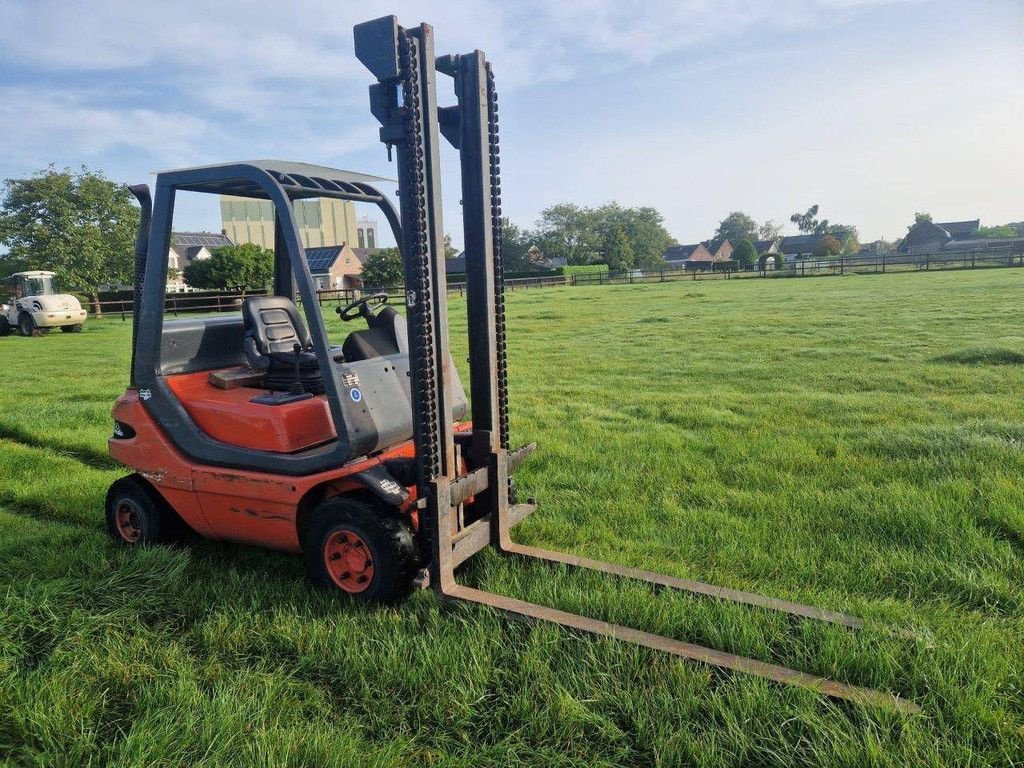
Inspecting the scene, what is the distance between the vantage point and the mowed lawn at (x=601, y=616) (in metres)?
2.60

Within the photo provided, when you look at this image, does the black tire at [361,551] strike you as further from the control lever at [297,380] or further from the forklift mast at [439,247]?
the control lever at [297,380]

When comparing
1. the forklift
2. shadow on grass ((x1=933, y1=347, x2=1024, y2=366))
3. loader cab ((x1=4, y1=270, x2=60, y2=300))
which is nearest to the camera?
the forklift

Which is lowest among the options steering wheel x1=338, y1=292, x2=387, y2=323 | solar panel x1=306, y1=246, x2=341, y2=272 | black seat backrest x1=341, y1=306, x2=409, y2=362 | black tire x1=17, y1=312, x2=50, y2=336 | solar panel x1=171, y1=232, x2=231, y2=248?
black tire x1=17, y1=312, x2=50, y2=336

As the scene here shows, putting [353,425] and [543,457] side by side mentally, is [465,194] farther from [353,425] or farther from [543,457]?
[543,457]

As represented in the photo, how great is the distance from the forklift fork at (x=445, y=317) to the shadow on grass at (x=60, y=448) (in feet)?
15.1

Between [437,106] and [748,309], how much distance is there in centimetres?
1991

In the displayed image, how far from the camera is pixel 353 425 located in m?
3.72

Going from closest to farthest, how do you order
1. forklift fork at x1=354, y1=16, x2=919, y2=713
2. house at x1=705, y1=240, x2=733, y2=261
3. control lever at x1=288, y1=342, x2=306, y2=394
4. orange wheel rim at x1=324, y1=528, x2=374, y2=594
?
forklift fork at x1=354, y1=16, x2=919, y2=713, orange wheel rim at x1=324, y1=528, x2=374, y2=594, control lever at x1=288, y1=342, x2=306, y2=394, house at x1=705, y1=240, x2=733, y2=261

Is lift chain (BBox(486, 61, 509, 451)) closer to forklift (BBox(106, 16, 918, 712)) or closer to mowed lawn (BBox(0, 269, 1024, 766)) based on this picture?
forklift (BBox(106, 16, 918, 712))

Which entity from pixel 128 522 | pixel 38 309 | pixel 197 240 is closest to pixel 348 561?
pixel 128 522

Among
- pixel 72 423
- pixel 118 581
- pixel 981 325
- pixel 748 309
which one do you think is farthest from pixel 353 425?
pixel 748 309

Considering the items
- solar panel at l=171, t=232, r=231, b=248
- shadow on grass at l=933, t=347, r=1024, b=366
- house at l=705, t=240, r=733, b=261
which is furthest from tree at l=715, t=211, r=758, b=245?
shadow on grass at l=933, t=347, r=1024, b=366

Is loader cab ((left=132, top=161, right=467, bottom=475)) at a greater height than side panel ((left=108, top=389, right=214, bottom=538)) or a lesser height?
greater

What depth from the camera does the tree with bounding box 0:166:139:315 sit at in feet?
116
